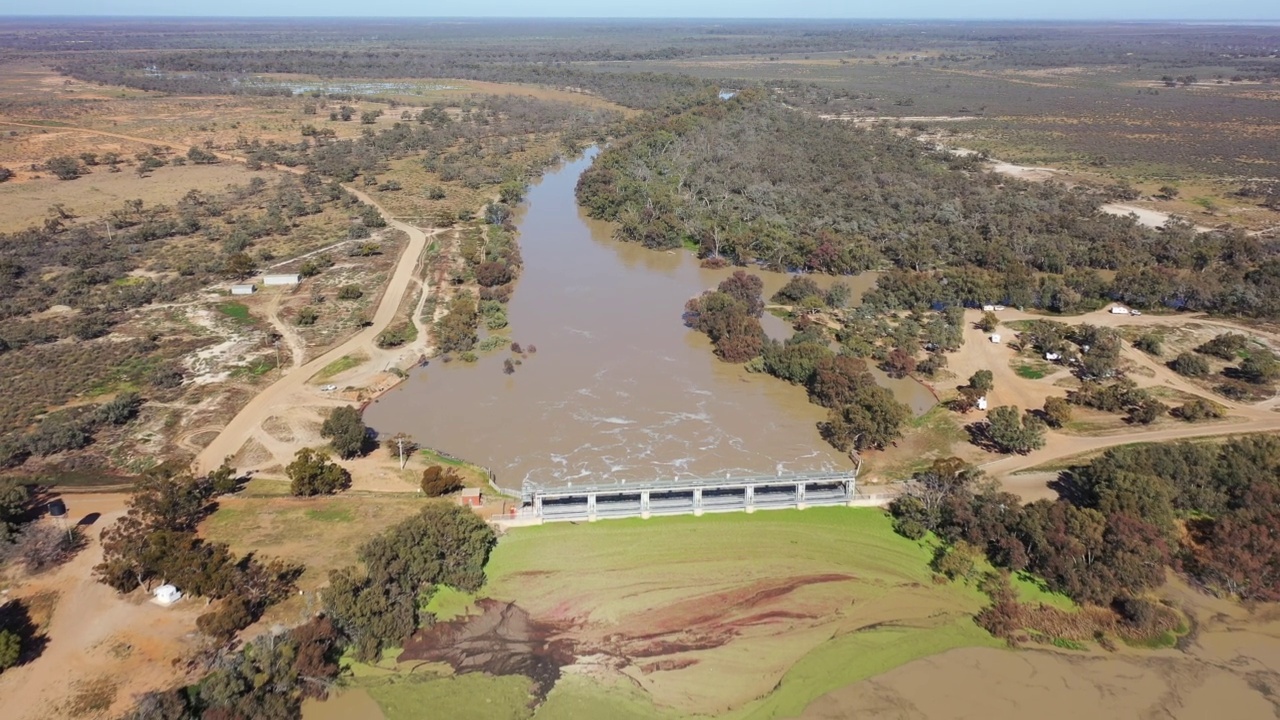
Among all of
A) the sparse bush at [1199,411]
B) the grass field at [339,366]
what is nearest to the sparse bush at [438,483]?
the grass field at [339,366]

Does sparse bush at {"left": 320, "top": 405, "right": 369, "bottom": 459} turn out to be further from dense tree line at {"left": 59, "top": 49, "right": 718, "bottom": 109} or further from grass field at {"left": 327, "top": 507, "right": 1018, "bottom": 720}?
dense tree line at {"left": 59, "top": 49, "right": 718, "bottom": 109}

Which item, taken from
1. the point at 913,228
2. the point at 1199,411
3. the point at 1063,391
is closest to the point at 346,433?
the point at 1063,391

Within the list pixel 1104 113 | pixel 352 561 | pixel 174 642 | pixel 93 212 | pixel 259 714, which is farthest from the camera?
pixel 1104 113

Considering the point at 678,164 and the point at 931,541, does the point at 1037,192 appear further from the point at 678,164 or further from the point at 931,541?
the point at 931,541

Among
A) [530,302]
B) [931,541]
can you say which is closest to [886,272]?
[530,302]

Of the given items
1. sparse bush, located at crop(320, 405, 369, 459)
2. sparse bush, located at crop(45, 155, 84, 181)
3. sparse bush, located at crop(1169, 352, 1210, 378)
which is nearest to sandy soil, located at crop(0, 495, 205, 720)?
sparse bush, located at crop(320, 405, 369, 459)

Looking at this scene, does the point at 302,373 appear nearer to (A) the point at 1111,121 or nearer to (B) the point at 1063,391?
(B) the point at 1063,391
